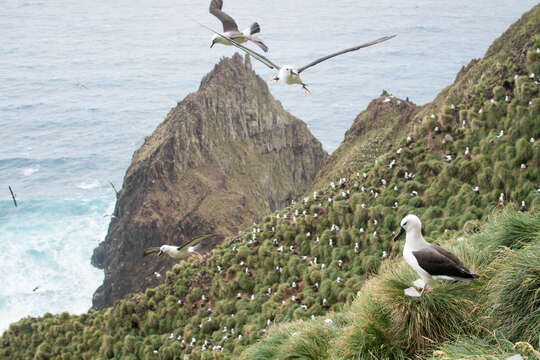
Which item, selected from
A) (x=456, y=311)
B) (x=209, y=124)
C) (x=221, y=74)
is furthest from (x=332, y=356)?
(x=221, y=74)

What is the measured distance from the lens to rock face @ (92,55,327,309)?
97000 millimetres

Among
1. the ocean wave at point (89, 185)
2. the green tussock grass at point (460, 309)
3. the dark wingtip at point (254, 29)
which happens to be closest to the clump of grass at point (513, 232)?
the green tussock grass at point (460, 309)

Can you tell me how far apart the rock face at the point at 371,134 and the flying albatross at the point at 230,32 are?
1880 inches

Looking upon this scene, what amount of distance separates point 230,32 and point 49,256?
139491 mm

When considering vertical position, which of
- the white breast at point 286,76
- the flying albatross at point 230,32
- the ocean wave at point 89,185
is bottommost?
the ocean wave at point 89,185

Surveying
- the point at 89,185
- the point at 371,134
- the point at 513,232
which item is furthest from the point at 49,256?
the point at 513,232

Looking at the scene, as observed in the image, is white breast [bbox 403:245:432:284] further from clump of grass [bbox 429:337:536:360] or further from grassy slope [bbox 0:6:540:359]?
grassy slope [bbox 0:6:540:359]

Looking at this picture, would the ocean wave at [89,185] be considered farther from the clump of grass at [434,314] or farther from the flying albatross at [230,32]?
the clump of grass at [434,314]

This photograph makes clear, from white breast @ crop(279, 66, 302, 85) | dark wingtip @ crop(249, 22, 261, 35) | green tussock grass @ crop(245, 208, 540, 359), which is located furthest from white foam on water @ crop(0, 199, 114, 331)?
green tussock grass @ crop(245, 208, 540, 359)

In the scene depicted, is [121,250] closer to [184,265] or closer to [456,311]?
[184,265]

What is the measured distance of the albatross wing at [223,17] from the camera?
45.5ft

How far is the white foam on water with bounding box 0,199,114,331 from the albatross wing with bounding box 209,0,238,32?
96555mm


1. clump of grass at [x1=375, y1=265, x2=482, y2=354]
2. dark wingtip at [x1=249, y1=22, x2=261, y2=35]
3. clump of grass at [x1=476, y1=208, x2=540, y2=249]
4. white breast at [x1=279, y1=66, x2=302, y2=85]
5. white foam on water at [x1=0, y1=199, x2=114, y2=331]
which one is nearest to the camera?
clump of grass at [x1=375, y1=265, x2=482, y2=354]

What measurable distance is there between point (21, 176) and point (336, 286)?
659 feet
